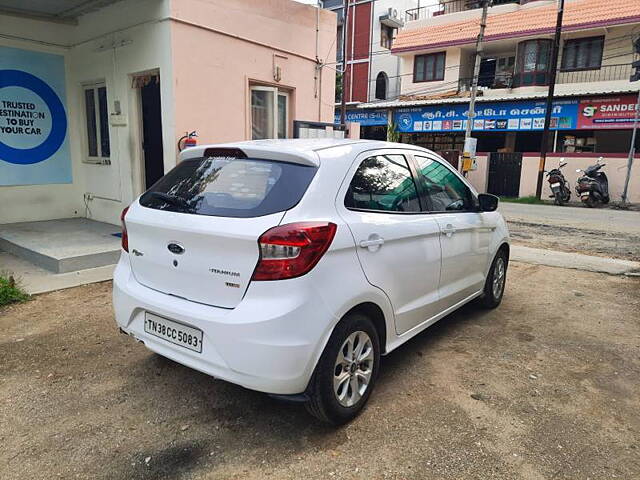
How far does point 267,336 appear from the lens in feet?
7.80

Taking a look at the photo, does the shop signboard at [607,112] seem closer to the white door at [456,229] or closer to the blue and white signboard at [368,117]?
the blue and white signboard at [368,117]

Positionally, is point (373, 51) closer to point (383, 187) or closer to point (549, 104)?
Answer: point (549, 104)

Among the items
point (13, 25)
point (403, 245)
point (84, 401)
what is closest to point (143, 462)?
point (84, 401)

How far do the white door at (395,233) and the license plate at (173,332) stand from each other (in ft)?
3.29

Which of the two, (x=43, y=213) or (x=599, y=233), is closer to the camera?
(x=43, y=213)

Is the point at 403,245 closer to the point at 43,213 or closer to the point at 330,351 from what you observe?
the point at 330,351

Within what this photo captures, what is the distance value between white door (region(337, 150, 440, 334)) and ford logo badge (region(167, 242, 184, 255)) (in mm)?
911

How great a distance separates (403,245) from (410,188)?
1.72 feet

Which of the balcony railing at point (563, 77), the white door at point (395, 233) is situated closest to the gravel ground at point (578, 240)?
the white door at point (395, 233)

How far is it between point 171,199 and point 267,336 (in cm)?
110

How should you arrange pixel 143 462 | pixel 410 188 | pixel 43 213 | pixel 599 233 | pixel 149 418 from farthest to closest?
pixel 599 233 → pixel 43 213 → pixel 410 188 → pixel 149 418 → pixel 143 462

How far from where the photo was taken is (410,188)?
3.46 m

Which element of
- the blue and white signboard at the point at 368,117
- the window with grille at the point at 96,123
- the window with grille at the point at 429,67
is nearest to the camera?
the window with grille at the point at 96,123

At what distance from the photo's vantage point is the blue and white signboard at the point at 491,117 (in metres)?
20.4
